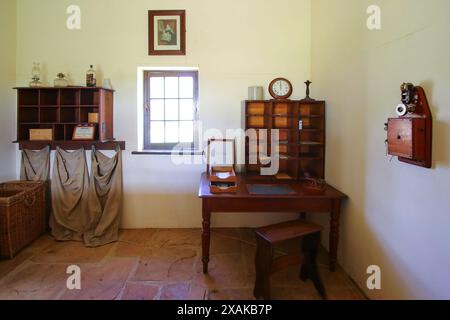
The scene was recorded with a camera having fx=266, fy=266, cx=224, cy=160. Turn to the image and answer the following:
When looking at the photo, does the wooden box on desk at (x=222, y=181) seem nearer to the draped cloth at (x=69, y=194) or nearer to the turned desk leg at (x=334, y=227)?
the turned desk leg at (x=334, y=227)

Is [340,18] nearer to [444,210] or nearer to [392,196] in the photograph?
[392,196]

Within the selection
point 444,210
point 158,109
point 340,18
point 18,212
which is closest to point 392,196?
point 444,210

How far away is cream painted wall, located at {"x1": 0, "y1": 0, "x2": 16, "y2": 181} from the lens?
2.97m

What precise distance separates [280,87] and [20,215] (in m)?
3.09

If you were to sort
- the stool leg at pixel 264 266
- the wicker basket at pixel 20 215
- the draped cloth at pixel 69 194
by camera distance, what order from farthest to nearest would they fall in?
the draped cloth at pixel 69 194 → the wicker basket at pixel 20 215 → the stool leg at pixel 264 266

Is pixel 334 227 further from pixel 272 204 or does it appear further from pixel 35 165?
pixel 35 165

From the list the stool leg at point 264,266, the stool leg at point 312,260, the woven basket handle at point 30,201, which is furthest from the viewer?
the woven basket handle at point 30,201

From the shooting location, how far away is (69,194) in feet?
10.3

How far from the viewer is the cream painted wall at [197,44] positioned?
3.14 metres

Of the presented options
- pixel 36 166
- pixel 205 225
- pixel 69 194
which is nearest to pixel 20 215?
pixel 69 194

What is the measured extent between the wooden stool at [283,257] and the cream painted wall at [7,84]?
304cm

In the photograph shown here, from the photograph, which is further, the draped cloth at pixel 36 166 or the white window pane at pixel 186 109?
the white window pane at pixel 186 109

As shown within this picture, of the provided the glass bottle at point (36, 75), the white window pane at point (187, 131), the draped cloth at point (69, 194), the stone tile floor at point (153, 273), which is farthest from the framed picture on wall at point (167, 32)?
the stone tile floor at point (153, 273)

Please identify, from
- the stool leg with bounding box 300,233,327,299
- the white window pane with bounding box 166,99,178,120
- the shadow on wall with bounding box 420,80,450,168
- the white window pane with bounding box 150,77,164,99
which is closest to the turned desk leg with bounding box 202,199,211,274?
the stool leg with bounding box 300,233,327,299
